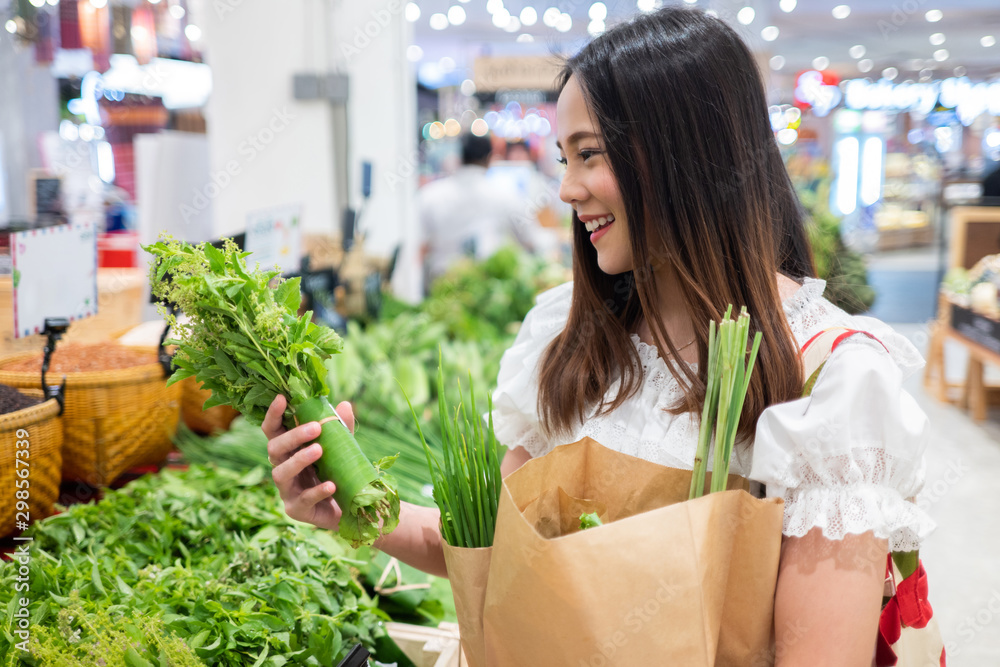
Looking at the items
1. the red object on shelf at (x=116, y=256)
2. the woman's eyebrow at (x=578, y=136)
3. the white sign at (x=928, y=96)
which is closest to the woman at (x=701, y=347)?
the woman's eyebrow at (x=578, y=136)

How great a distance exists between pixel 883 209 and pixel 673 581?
17.5m

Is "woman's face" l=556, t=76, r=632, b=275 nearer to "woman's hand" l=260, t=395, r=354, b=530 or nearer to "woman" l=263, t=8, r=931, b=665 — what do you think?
"woman" l=263, t=8, r=931, b=665

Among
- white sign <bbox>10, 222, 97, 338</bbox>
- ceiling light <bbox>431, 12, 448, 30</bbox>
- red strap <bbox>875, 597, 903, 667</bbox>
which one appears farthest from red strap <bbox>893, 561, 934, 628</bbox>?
ceiling light <bbox>431, 12, 448, 30</bbox>

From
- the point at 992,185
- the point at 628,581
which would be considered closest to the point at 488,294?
the point at 628,581

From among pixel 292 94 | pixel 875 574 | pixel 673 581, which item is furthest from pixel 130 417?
pixel 292 94

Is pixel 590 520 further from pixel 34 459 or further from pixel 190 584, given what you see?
pixel 34 459

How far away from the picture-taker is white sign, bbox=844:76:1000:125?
16.1m

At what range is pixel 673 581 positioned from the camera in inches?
29.8

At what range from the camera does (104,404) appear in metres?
1.58

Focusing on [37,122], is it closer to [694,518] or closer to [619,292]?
[619,292]

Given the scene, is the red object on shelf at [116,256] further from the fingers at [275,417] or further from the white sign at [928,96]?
the white sign at [928,96]

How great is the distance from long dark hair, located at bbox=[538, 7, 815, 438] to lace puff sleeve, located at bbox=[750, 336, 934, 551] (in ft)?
0.27

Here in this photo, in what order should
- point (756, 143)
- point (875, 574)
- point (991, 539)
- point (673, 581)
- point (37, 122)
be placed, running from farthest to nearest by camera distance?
point (37, 122)
point (991, 539)
point (756, 143)
point (875, 574)
point (673, 581)

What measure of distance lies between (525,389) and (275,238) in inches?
52.8
